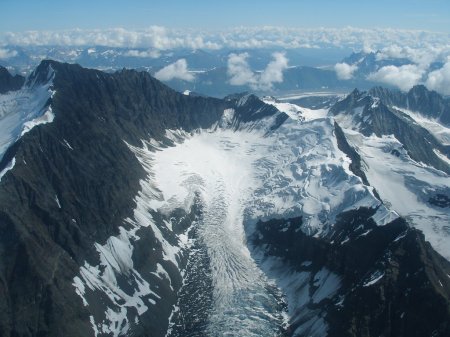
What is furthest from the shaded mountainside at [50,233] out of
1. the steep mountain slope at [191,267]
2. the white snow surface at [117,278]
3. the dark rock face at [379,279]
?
the dark rock face at [379,279]

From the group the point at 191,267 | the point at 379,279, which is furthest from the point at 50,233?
the point at 379,279

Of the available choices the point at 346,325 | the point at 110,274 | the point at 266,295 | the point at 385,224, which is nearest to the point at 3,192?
the point at 110,274

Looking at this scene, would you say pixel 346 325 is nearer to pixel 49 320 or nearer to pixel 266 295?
pixel 266 295

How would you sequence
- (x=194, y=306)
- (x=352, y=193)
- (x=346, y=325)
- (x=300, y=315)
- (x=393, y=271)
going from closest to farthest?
(x=346, y=325) → (x=393, y=271) → (x=300, y=315) → (x=194, y=306) → (x=352, y=193)

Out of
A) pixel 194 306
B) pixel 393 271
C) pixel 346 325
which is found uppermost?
pixel 393 271

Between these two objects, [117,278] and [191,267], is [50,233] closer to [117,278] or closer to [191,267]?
[117,278]

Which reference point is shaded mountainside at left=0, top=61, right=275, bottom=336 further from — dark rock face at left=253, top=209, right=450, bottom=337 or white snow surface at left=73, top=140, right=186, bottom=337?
dark rock face at left=253, top=209, right=450, bottom=337

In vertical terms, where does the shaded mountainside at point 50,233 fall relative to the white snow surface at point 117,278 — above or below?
above

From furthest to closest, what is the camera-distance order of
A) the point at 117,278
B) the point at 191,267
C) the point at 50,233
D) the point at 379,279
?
the point at 191,267
the point at 117,278
the point at 50,233
the point at 379,279

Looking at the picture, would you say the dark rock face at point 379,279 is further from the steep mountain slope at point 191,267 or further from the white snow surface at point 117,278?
the white snow surface at point 117,278
